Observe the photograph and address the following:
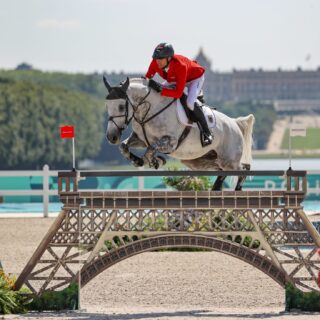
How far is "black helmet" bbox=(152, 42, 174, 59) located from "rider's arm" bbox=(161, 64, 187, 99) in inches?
6.3

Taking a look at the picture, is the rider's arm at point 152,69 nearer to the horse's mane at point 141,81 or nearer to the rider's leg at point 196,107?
the horse's mane at point 141,81

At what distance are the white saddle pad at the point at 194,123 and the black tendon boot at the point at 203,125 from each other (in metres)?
0.05

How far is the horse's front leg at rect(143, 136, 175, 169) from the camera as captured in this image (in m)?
11.5

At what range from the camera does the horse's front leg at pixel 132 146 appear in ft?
37.9

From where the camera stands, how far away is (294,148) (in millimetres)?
147500

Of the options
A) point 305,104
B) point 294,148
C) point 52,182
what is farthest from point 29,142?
point 305,104

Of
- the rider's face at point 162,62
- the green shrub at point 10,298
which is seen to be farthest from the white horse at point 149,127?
the green shrub at point 10,298

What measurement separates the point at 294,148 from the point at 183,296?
5312 inches

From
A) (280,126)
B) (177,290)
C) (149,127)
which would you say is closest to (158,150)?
(149,127)

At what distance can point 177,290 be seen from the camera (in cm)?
1398

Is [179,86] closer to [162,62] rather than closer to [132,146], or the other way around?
[162,62]

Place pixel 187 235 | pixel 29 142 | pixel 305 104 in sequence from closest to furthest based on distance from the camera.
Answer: pixel 187 235
pixel 29 142
pixel 305 104

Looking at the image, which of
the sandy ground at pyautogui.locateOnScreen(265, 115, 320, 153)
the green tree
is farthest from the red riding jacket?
the sandy ground at pyautogui.locateOnScreen(265, 115, 320, 153)

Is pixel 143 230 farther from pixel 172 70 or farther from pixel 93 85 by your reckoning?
pixel 93 85
